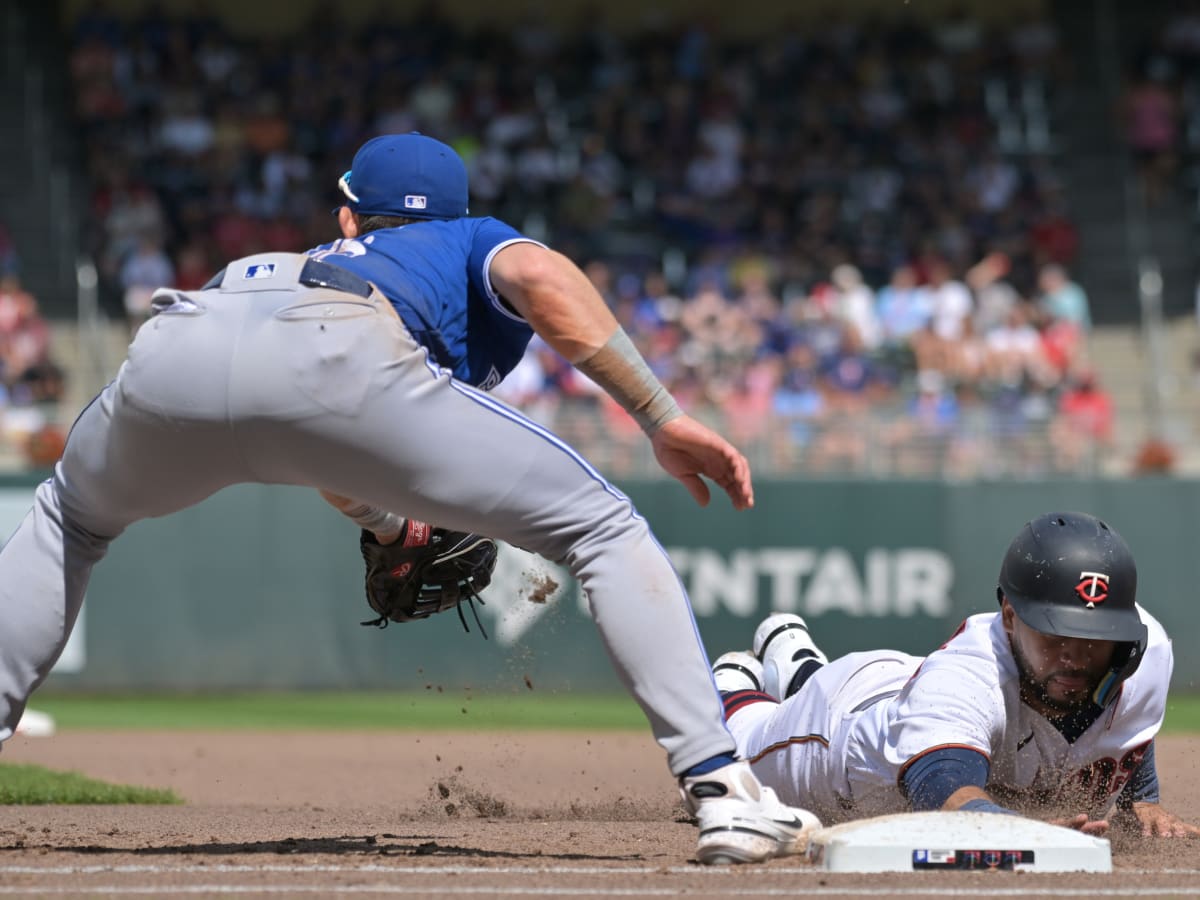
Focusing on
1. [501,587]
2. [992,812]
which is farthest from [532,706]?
[992,812]

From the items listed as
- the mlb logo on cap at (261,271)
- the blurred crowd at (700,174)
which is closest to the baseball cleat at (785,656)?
the mlb logo on cap at (261,271)

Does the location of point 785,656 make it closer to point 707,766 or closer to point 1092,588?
point 1092,588

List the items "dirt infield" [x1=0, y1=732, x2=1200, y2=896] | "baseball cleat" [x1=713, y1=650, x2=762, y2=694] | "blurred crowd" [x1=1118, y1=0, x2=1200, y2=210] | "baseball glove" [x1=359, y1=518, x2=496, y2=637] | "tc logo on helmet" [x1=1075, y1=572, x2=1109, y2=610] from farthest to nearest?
"blurred crowd" [x1=1118, y1=0, x2=1200, y2=210] < "baseball cleat" [x1=713, y1=650, x2=762, y2=694] < "baseball glove" [x1=359, y1=518, x2=496, y2=637] < "tc logo on helmet" [x1=1075, y1=572, x2=1109, y2=610] < "dirt infield" [x1=0, y1=732, x2=1200, y2=896]

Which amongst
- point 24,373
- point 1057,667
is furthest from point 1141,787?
point 24,373

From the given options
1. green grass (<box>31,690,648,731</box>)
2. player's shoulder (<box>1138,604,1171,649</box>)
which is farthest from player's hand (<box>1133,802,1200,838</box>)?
green grass (<box>31,690,648,731</box>)

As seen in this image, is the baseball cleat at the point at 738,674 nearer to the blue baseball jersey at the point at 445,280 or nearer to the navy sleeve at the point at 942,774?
the navy sleeve at the point at 942,774

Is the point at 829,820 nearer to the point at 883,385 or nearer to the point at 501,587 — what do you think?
the point at 501,587

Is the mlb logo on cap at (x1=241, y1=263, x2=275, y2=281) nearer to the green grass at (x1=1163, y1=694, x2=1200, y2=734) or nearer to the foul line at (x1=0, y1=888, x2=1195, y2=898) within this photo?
the foul line at (x1=0, y1=888, x2=1195, y2=898)

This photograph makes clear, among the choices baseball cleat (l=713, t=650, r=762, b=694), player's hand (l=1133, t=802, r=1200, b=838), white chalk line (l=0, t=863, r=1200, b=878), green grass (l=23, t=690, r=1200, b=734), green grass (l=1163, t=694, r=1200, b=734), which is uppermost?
white chalk line (l=0, t=863, r=1200, b=878)
